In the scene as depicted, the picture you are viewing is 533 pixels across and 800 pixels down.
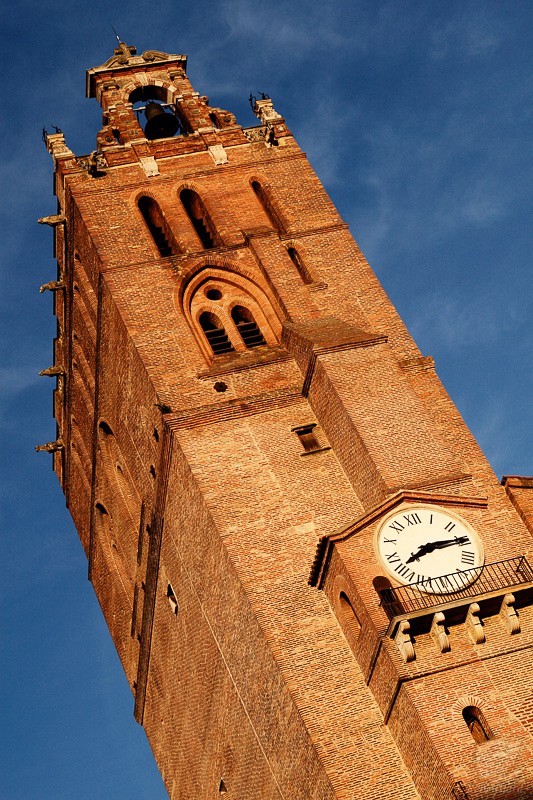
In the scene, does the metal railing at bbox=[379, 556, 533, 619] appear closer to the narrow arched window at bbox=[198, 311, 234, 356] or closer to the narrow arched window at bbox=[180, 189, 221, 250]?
the narrow arched window at bbox=[198, 311, 234, 356]

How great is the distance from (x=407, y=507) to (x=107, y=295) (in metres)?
11.0

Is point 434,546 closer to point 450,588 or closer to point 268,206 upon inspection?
point 450,588

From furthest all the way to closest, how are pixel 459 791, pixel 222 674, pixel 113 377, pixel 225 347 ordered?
pixel 113 377 → pixel 225 347 → pixel 222 674 → pixel 459 791

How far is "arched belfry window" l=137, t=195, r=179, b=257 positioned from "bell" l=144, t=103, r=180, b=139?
5216 mm

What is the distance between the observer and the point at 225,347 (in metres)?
33.4

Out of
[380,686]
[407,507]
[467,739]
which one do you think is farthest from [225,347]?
[467,739]

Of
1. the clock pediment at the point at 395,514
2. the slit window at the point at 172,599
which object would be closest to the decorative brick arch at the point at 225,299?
the slit window at the point at 172,599

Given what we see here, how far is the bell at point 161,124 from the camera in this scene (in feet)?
137

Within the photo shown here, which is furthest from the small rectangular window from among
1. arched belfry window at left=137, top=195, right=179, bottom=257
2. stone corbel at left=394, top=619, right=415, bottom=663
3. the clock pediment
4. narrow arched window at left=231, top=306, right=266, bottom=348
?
arched belfry window at left=137, top=195, right=179, bottom=257

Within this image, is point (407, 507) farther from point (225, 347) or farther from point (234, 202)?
point (234, 202)

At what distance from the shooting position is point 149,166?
124 ft

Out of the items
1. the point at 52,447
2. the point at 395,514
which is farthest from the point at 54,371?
the point at 395,514

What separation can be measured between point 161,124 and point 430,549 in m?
20.0

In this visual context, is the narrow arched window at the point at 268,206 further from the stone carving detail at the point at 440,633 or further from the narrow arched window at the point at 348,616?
the stone carving detail at the point at 440,633
